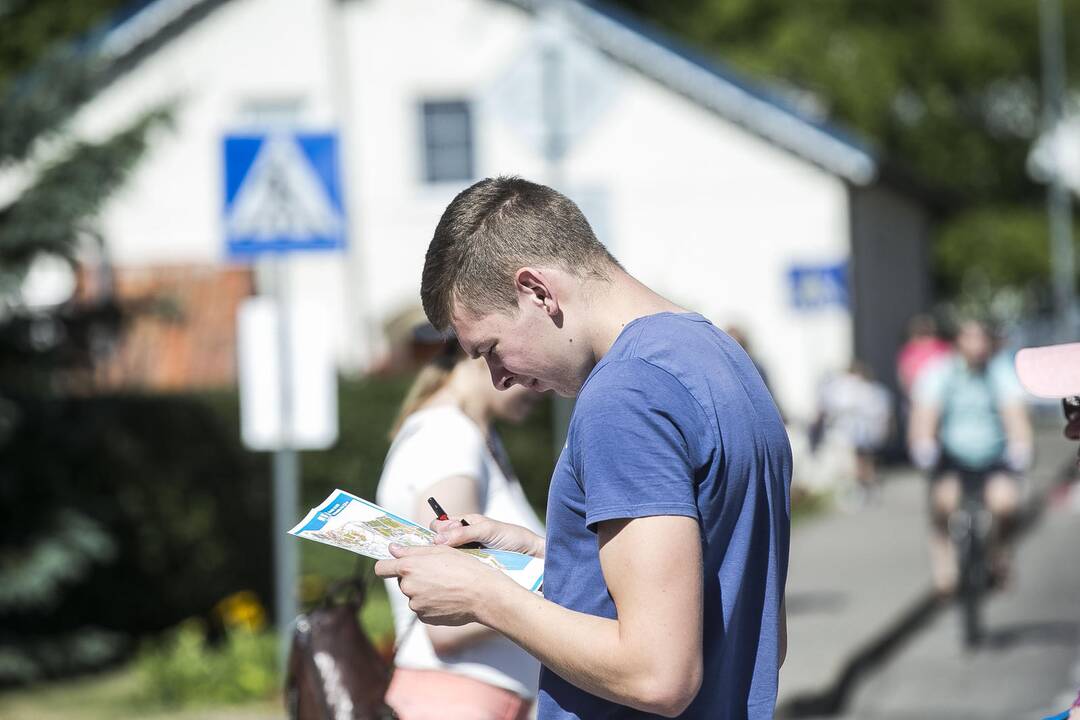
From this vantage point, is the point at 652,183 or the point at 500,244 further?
the point at 652,183

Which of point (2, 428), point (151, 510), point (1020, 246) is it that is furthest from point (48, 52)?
point (1020, 246)

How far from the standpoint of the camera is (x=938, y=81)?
41.3 metres

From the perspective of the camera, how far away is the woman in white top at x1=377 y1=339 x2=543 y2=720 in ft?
12.0

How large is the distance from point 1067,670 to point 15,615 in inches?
256

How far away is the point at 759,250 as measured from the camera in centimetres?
2628

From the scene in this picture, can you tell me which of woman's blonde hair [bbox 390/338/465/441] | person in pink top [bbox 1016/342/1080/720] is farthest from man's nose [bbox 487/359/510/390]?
woman's blonde hair [bbox 390/338/465/441]

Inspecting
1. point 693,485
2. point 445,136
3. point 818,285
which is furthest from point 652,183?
point 693,485

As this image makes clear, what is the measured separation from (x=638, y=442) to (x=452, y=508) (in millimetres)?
1404

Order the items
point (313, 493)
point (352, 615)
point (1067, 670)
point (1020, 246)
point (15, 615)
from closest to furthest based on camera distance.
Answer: point (352, 615), point (1067, 670), point (15, 615), point (313, 493), point (1020, 246)

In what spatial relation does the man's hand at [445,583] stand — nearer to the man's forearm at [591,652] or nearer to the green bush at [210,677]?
the man's forearm at [591,652]

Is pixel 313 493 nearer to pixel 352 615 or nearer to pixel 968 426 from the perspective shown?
pixel 968 426

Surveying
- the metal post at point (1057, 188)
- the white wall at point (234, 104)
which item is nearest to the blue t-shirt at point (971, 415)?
the white wall at point (234, 104)

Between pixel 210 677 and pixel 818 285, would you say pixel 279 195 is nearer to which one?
pixel 210 677

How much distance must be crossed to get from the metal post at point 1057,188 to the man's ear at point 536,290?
37965 millimetres
